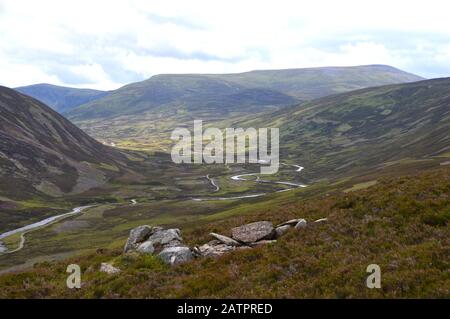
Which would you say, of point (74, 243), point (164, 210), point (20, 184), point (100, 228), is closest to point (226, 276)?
point (74, 243)

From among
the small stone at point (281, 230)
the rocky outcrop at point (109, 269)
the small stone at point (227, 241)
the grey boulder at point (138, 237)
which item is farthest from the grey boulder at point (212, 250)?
the grey boulder at point (138, 237)

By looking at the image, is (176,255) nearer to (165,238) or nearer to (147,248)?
(147,248)

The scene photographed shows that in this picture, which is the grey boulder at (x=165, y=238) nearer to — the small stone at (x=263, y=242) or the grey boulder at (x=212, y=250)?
the grey boulder at (x=212, y=250)

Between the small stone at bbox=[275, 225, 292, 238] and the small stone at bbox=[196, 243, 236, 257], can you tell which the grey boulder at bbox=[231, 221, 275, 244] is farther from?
the small stone at bbox=[196, 243, 236, 257]


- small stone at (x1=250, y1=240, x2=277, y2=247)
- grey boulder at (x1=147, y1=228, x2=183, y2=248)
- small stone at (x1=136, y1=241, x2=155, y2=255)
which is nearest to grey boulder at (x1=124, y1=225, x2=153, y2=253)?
grey boulder at (x1=147, y1=228, x2=183, y2=248)

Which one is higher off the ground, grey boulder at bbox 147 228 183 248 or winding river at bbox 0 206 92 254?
grey boulder at bbox 147 228 183 248

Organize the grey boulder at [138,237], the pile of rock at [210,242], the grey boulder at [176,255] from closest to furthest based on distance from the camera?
the grey boulder at [176,255], the pile of rock at [210,242], the grey boulder at [138,237]

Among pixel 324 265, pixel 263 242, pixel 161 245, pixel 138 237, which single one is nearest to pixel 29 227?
pixel 138 237
